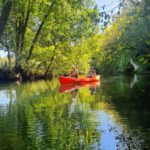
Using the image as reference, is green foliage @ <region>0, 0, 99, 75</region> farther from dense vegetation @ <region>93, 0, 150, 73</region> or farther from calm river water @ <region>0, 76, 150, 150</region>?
dense vegetation @ <region>93, 0, 150, 73</region>

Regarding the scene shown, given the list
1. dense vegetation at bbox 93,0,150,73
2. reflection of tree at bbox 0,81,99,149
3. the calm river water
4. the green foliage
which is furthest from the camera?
the green foliage

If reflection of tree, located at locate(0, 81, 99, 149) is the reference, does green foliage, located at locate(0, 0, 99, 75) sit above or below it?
above

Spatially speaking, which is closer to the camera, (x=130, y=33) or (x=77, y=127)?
(x=130, y=33)

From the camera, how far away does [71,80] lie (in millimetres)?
44125

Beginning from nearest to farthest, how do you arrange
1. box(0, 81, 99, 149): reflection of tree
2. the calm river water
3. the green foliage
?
1. the calm river water
2. box(0, 81, 99, 149): reflection of tree
3. the green foliage

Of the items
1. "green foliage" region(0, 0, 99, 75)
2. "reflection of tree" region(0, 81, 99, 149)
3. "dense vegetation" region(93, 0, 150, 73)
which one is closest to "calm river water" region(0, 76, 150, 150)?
"reflection of tree" region(0, 81, 99, 149)

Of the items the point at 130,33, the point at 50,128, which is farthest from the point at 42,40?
the point at 130,33

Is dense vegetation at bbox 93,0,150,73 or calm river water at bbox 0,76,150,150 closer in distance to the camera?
dense vegetation at bbox 93,0,150,73

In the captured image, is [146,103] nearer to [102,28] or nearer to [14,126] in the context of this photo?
[14,126]

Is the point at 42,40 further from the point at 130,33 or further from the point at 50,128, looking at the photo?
the point at 130,33

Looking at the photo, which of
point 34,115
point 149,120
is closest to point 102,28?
point 149,120

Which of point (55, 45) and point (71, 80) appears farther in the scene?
point (55, 45)

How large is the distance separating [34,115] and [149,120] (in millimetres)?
6056

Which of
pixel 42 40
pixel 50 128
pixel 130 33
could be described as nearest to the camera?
pixel 130 33
